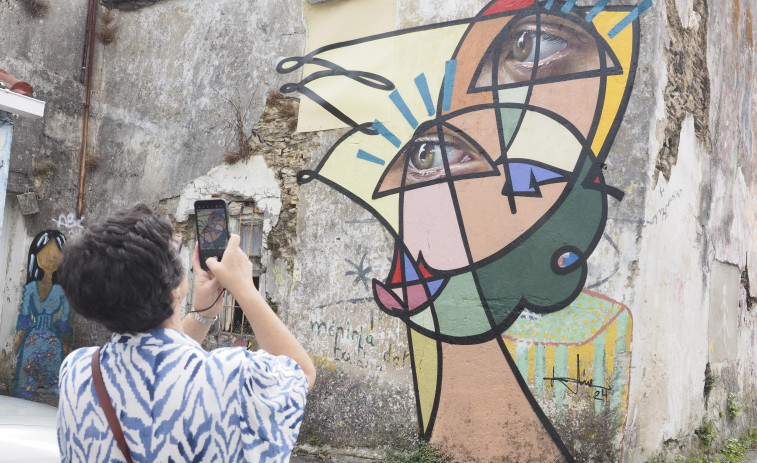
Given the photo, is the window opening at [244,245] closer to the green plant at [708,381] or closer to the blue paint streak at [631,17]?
the blue paint streak at [631,17]

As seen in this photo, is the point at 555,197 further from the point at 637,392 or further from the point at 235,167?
the point at 235,167

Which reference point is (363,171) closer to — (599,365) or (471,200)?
(471,200)

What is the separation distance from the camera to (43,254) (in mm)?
7988

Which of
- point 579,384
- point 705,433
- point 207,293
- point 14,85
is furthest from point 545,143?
point 14,85

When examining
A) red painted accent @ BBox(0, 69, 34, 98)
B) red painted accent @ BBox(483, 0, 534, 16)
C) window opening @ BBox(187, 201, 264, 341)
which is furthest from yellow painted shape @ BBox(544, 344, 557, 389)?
red painted accent @ BBox(0, 69, 34, 98)

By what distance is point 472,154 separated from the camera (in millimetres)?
5770

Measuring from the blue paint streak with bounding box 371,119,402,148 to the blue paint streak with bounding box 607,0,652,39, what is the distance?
6.30ft

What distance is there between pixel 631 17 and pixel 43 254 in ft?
21.7

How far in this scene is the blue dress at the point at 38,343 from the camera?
7.82m

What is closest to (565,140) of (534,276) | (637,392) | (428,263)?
(534,276)

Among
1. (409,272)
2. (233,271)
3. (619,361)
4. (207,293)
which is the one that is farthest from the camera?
(409,272)

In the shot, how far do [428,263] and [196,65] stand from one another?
354cm

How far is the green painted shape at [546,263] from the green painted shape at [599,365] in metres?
0.36

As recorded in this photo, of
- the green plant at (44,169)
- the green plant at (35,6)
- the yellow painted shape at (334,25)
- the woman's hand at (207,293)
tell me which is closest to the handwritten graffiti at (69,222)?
the green plant at (44,169)
